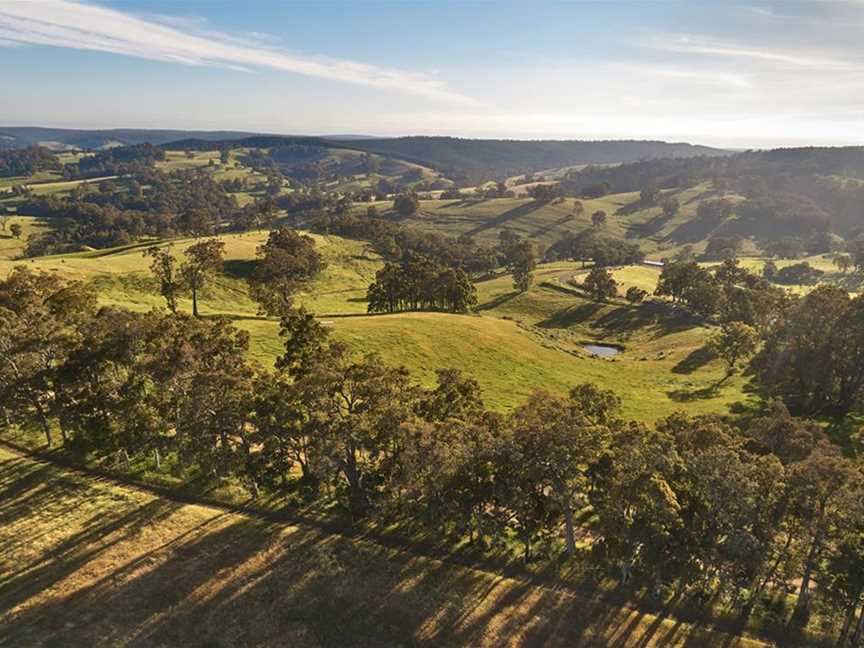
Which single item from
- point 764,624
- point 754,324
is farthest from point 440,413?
point 754,324

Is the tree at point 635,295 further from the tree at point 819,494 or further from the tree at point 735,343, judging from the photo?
the tree at point 819,494

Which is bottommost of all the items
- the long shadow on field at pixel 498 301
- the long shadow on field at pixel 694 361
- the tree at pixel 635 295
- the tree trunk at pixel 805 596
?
the long shadow on field at pixel 498 301

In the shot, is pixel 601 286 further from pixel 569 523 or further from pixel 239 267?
pixel 569 523

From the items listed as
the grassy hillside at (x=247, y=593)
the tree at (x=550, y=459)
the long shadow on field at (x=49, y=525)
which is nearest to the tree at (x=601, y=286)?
the tree at (x=550, y=459)

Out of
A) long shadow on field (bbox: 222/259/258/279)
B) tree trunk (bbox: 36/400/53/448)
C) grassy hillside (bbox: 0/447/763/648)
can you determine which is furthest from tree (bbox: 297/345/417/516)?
long shadow on field (bbox: 222/259/258/279)

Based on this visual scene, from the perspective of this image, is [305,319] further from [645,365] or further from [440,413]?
[645,365]

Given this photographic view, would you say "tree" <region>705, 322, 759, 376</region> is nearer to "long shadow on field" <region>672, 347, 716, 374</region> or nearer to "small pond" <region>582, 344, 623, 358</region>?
"long shadow on field" <region>672, 347, 716, 374</region>
